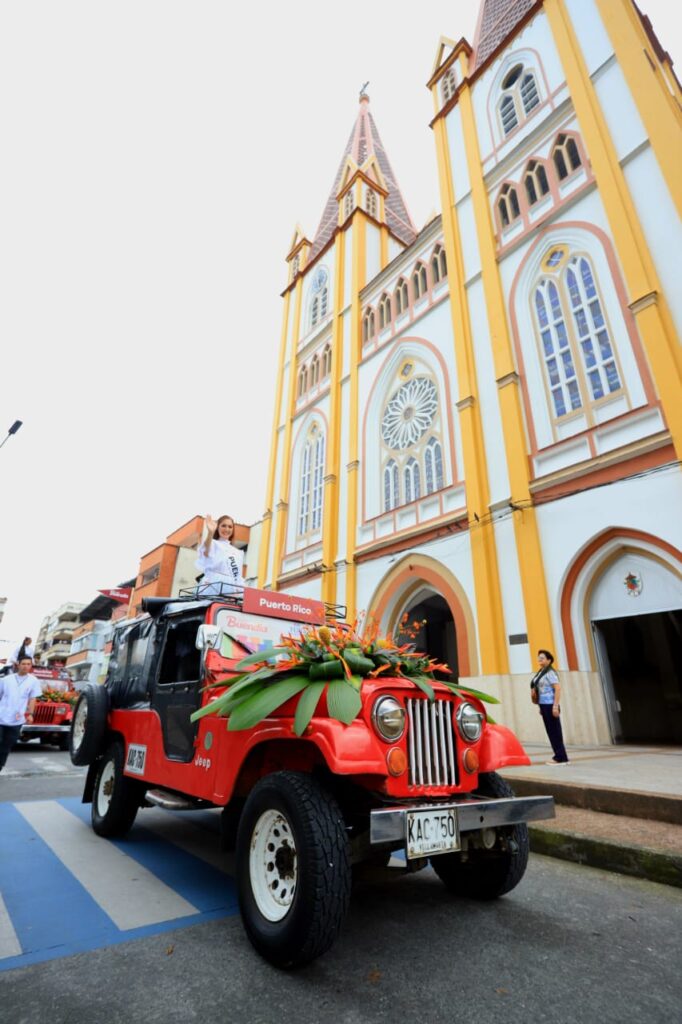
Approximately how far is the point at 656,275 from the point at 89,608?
55.3 metres

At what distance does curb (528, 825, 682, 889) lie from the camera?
10.6ft

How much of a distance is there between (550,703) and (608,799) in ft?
8.21

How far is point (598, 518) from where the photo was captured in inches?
358

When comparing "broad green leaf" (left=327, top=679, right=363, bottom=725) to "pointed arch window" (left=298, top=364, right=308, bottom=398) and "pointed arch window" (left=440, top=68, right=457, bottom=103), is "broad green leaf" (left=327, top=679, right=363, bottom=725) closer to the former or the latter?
"pointed arch window" (left=298, top=364, right=308, bottom=398)

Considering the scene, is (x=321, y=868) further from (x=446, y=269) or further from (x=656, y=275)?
(x=446, y=269)

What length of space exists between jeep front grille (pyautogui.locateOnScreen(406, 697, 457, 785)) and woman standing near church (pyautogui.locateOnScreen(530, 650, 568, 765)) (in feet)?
14.4

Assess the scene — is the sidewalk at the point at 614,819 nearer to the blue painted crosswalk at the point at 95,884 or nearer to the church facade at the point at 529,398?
the blue painted crosswalk at the point at 95,884

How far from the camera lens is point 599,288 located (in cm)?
1041

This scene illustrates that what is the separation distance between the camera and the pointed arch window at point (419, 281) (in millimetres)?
16000

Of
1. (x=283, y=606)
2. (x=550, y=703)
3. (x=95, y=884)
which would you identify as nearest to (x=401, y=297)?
(x=550, y=703)

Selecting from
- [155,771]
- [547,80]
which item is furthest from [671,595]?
[547,80]

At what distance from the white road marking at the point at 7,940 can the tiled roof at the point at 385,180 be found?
25082mm

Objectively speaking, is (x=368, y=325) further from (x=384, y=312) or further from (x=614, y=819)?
(x=614, y=819)

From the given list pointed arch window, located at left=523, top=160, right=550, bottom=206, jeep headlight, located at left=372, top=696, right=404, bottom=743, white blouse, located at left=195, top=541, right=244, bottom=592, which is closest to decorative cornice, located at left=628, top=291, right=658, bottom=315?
pointed arch window, located at left=523, top=160, right=550, bottom=206
